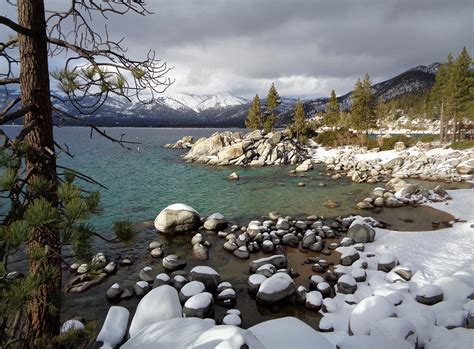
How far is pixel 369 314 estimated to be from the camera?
7.98 meters

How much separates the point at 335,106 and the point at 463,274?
61.6m

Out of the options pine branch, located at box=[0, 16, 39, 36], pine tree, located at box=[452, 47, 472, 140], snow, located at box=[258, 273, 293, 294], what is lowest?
snow, located at box=[258, 273, 293, 294]

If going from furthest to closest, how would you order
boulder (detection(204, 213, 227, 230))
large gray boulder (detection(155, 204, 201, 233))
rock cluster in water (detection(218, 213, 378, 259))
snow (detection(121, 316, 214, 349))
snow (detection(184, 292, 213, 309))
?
1. boulder (detection(204, 213, 227, 230))
2. large gray boulder (detection(155, 204, 201, 233))
3. rock cluster in water (detection(218, 213, 378, 259))
4. snow (detection(184, 292, 213, 309))
5. snow (detection(121, 316, 214, 349))

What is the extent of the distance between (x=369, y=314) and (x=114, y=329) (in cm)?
701

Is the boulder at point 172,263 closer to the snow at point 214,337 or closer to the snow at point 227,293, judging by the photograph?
the snow at point 227,293

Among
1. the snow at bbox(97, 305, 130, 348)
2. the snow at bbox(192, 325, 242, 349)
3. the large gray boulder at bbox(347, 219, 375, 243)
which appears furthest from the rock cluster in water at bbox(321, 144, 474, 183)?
the snow at bbox(192, 325, 242, 349)

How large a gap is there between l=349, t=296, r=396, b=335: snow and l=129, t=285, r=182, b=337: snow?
4.88m

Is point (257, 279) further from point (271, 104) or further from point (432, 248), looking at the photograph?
point (271, 104)

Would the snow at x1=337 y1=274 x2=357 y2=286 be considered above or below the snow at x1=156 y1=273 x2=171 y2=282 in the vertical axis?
above

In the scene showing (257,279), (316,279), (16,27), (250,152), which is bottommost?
(316,279)

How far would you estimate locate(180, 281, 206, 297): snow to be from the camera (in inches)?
397

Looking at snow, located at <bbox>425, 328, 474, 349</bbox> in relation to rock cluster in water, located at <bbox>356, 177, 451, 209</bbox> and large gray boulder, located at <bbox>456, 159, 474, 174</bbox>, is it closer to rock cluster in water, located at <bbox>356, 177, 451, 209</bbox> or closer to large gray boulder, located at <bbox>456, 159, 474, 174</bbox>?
rock cluster in water, located at <bbox>356, 177, 451, 209</bbox>

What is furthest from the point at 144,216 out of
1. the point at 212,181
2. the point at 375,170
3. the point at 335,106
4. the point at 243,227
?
the point at 335,106

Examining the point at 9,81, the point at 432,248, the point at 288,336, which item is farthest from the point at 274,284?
the point at 9,81
